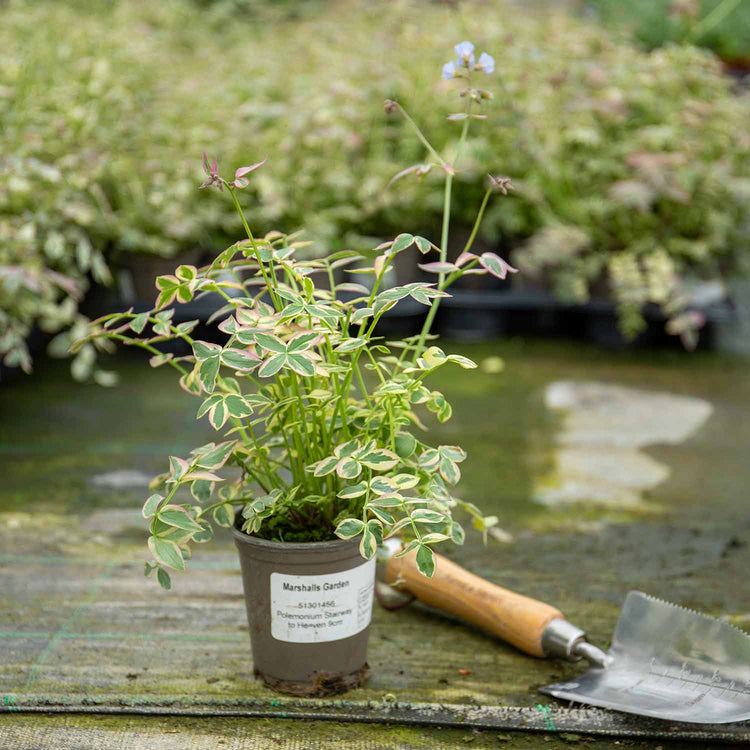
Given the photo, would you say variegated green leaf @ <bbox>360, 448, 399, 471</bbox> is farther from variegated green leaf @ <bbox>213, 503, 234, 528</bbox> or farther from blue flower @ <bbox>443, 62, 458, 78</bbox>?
blue flower @ <bbox>443, 62, 458, 78</bbox>

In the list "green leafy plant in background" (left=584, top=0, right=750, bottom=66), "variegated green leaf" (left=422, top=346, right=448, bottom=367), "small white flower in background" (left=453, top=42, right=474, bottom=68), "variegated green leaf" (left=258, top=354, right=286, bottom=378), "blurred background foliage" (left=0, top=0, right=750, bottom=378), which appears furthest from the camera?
"green leafy plant in background" (left=584, top=0, right=750, bottom=66)

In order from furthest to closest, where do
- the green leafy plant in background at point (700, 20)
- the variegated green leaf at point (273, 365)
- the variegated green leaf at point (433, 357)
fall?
the green leafy plant in background at point (700, 20)
the variegated green leaf at point (433, 357)
the variegated green leaf at point (273, 365)

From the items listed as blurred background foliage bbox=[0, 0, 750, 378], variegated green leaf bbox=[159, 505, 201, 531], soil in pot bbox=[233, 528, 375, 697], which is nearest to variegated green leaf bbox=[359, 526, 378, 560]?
soil in pot bbox=[233, 528, 375, 697]

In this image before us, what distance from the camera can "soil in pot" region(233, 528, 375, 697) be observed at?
1.32 meters

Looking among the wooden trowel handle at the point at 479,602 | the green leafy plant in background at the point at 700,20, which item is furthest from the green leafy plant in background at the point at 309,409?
the green leafy plant in background at the point at 700,20

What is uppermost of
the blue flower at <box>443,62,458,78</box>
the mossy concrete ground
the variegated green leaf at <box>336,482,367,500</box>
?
the blue flower at <box>443,62,458,78</box>

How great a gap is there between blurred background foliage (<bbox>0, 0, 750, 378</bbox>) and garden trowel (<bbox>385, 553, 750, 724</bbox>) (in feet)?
6.21

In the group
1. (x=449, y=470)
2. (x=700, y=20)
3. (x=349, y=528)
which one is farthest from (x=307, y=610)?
(x=700, y=20)

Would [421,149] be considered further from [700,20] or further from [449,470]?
[700,20]

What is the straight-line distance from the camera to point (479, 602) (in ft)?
5.08

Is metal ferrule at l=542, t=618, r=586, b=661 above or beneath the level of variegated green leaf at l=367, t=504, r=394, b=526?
beneath

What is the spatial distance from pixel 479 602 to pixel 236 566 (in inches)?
20.9

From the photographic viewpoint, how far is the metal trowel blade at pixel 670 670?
1.29 metres

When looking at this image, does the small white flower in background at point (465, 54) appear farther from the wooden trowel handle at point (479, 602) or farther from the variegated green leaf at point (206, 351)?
the wooden trowel handle at point (479, 602)
